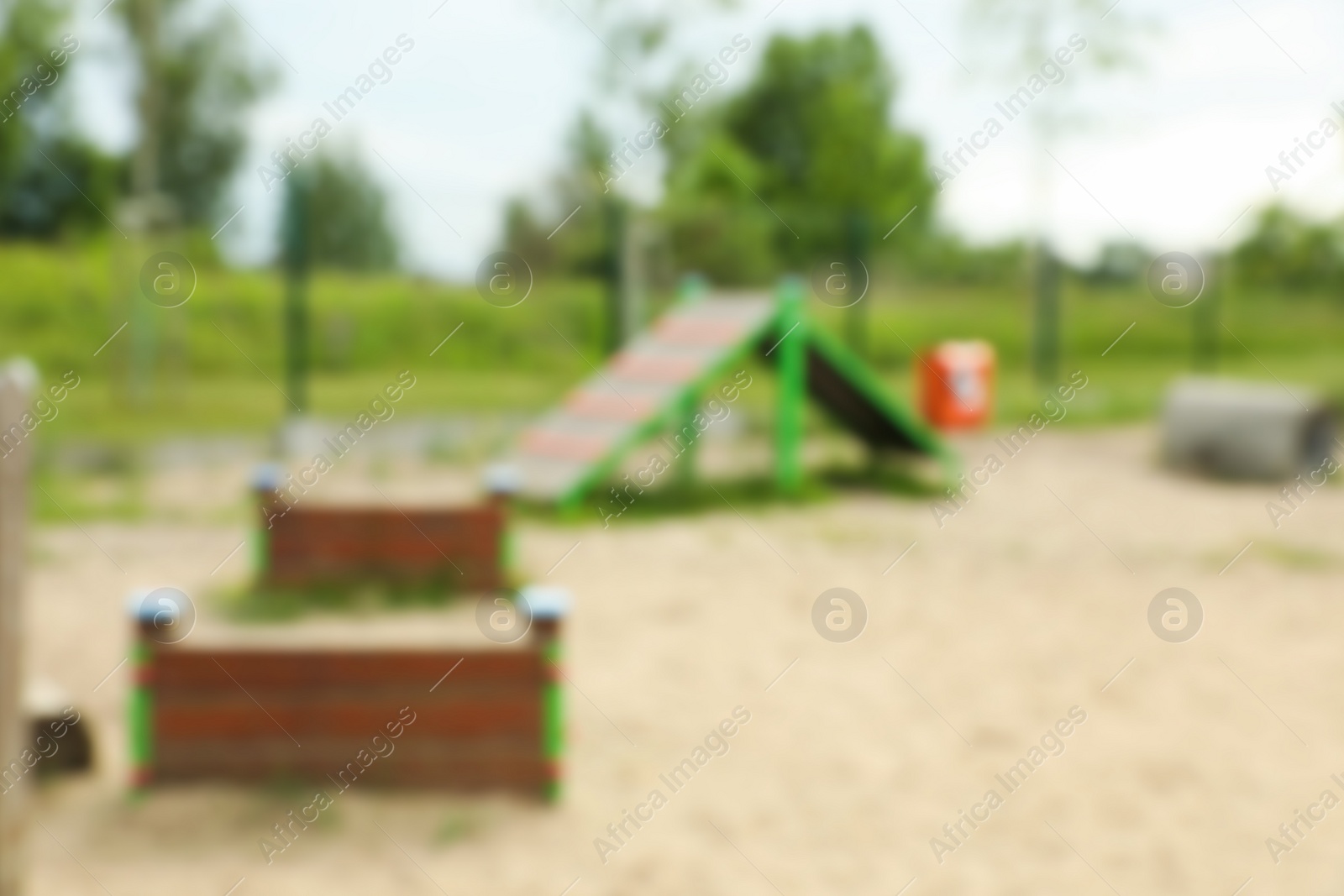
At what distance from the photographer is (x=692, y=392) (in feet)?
24.5

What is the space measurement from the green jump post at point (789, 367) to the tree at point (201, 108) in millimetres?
9070

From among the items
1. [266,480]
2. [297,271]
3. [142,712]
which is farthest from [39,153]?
[142,712]

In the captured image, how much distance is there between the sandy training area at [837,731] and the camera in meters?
3.07

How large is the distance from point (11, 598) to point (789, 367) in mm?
6395

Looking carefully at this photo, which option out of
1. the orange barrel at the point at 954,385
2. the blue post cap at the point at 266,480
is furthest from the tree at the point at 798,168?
the blue post cap at the point at 266,480

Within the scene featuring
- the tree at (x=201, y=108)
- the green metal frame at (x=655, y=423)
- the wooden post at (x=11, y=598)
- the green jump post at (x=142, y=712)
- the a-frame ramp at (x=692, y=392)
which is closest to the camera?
the wooden post at (x=11, y=598)

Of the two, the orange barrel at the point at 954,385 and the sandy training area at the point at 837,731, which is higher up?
the sandy training area at the point at 837,731

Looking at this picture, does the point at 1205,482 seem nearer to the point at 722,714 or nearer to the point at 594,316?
the point at 722,714

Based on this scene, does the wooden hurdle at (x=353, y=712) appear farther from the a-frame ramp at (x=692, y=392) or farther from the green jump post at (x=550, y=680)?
the a-frame ramp at (x=692, y=392)

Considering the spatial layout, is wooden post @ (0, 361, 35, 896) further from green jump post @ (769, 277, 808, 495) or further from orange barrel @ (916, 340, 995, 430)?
orange barrel @ (916, 340, 995, 430)

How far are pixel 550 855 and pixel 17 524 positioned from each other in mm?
1687

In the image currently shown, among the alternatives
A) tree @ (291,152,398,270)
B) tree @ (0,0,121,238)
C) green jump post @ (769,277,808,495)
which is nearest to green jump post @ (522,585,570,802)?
green jump post @ (769,277,808,495)

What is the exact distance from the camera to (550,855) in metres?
3.13

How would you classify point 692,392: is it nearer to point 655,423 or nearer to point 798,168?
point 655,423
